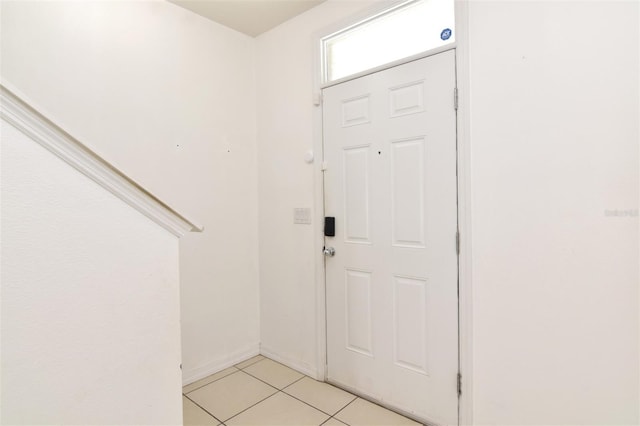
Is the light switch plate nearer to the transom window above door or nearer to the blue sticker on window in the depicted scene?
the transom window above door

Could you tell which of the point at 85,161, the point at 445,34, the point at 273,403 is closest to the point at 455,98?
the point at 445,34

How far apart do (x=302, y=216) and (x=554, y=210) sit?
163 cm

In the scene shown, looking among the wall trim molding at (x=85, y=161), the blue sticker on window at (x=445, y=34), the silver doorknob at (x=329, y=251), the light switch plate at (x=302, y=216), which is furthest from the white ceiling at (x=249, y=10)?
the wall trim molding at (x=85, y=161)

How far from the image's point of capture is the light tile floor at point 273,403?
77.2 inches

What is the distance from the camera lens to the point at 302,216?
8.42ft

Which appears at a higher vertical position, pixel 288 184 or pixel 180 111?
pixel 180 111

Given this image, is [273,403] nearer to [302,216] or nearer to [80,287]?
[302,216]

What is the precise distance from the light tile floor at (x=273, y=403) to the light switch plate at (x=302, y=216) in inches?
47.1

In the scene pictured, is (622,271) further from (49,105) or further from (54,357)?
(49,105)

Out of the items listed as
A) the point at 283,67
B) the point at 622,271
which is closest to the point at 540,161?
the point at 622,271

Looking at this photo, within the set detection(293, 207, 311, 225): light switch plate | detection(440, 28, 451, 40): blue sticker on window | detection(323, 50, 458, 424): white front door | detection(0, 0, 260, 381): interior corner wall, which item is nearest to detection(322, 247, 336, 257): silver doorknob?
detection(323, 50, 458, 424): white front door

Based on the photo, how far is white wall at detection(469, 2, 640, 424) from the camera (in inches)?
54.1

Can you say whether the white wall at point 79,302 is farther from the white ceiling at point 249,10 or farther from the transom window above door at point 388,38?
the white ceiling at point 249,10

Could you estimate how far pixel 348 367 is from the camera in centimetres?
228
